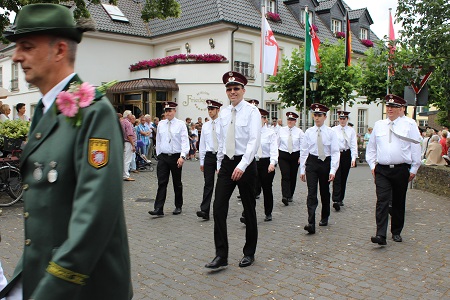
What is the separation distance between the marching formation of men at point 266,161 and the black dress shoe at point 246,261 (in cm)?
1

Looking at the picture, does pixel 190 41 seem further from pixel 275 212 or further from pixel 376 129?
pixel 376 129

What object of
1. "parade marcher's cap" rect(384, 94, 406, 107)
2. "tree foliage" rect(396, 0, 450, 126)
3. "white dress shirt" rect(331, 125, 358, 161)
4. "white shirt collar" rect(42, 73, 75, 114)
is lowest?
"white dress shirt" rect(331, 125, 358, 161)

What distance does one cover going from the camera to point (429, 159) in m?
14.2

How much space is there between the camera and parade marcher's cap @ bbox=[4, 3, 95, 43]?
183 cm

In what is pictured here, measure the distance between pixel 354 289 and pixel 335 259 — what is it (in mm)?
1116

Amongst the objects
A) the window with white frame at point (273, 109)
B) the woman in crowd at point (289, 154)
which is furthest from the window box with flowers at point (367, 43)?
the woman in crowd at point (289, 154)

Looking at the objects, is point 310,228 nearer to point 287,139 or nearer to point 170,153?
point 170,153

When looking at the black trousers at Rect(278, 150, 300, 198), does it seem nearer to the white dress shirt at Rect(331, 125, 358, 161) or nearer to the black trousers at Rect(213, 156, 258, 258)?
the white dress shirt at Rect(331, 125, 358, 161)

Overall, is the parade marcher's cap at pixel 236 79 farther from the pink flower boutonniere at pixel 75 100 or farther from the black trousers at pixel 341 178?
the black trousers at pixel 341 178

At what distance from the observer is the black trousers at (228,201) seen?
553 centimetres

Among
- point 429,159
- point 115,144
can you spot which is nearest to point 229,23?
point 429,159

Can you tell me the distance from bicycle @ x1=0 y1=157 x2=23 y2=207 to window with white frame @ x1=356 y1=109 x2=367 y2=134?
31.6 metres

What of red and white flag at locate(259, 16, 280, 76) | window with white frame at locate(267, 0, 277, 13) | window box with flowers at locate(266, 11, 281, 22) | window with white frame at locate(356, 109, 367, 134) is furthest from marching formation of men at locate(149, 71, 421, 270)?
window with white frame at locate(356, 109, 367, 134)

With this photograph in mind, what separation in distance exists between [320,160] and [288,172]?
2.95 meters
